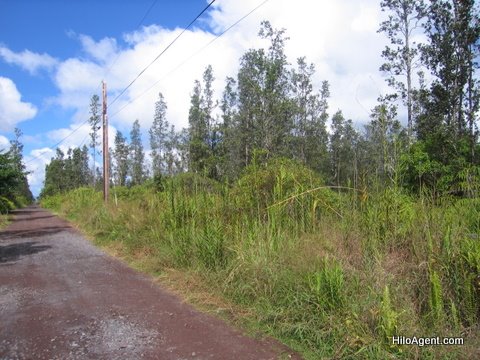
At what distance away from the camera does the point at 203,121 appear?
170 ft

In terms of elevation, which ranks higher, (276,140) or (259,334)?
(276,140)

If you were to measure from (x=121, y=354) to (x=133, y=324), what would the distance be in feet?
2.93

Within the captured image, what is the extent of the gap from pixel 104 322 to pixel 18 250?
26.3 ft

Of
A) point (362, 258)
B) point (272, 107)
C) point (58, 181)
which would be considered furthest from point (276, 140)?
point (58, 181)

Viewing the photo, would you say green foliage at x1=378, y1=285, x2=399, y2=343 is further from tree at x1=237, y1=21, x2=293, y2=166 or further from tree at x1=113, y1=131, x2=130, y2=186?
tree at x1=113, y1=131, x2=130, y2=186

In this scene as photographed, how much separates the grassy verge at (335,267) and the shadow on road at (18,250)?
4529 millimetres

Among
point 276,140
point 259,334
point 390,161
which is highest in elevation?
point 276,140

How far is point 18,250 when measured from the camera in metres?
11.5

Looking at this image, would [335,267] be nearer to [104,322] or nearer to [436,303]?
[436,303]

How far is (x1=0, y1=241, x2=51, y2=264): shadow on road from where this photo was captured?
33.8ft

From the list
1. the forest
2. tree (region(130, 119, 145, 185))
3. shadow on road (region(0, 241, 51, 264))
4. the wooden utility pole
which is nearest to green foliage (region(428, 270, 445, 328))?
the forest

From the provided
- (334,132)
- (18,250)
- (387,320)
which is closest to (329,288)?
(387,320)

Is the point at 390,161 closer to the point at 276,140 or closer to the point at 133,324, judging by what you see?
the point at 133,324

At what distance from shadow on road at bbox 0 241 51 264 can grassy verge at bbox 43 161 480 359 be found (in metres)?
4.53
